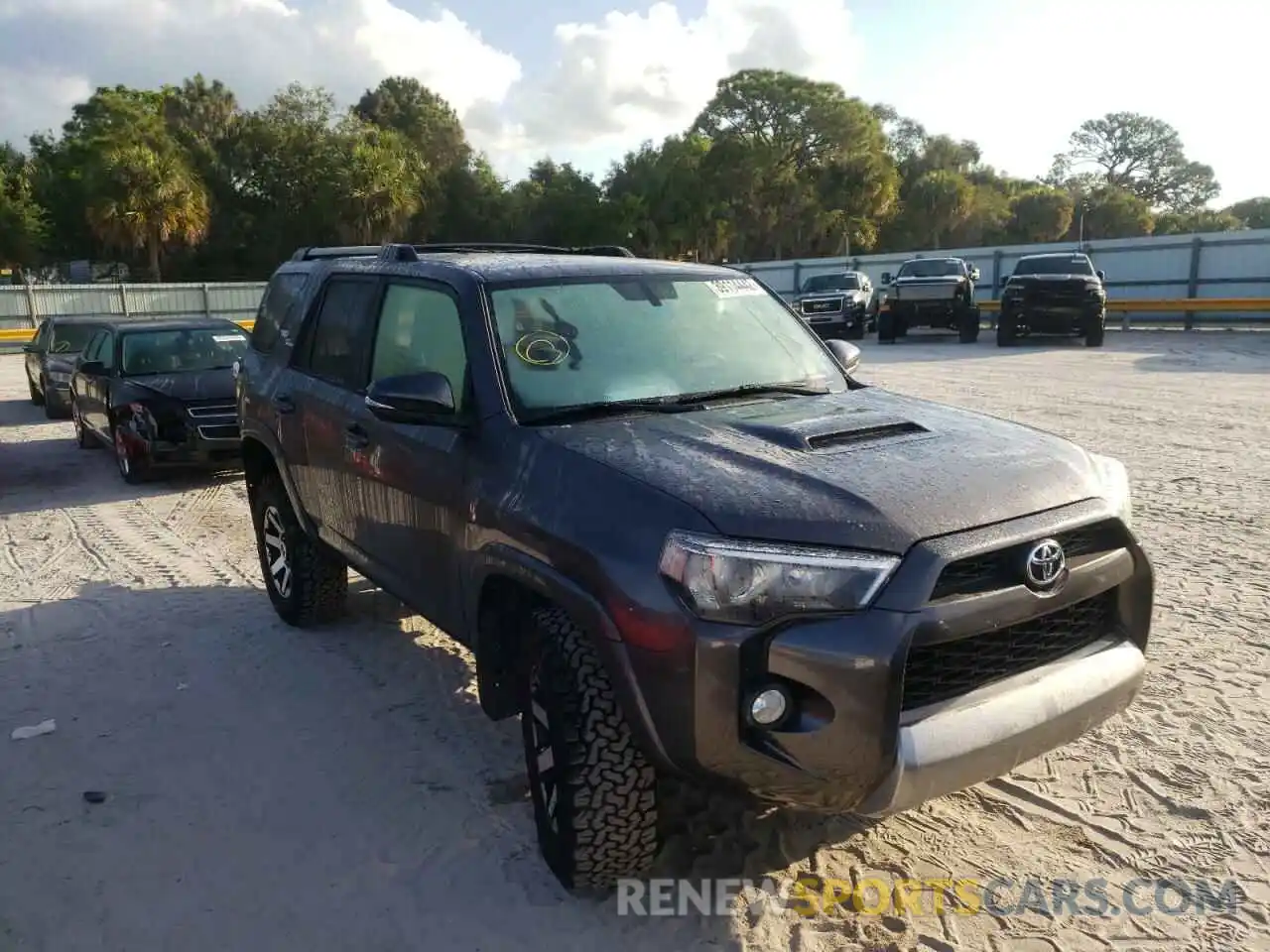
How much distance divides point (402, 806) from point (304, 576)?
1912mm

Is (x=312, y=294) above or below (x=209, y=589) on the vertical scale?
above

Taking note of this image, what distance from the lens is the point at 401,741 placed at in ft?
12.5

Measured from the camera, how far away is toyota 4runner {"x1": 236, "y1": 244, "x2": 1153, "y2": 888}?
7.70ft

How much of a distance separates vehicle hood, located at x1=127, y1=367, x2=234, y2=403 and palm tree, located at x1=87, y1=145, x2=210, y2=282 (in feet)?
98.8

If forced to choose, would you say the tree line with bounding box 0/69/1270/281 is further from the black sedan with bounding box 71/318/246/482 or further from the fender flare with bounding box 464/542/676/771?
the fender flare with bounding box 464/542/676/771

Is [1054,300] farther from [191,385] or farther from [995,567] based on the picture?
[995,567]

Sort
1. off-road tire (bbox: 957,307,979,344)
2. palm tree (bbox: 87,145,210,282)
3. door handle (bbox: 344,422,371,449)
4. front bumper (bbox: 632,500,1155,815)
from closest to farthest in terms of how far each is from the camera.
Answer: front bumper (bbox: 632,500,1155,815)
door handle (bbox: 344,422,371,449)
off-road tire (bbox: 957,307,979,344)
palm tree (bbox: 87,145,210,282)

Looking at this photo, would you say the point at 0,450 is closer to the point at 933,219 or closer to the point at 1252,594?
the point at 1252,594

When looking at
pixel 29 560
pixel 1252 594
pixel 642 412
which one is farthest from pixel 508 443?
pixel 29 560

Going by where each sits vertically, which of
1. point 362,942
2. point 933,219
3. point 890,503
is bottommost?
point 362,942

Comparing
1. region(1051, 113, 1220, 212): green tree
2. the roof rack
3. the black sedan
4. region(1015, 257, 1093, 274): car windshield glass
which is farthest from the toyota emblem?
region(1051, 113, 1220, 212): green tree

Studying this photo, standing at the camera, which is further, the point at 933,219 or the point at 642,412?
the point at 933,219

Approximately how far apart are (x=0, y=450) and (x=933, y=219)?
168 ft

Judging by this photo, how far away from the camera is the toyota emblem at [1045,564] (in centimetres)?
251
